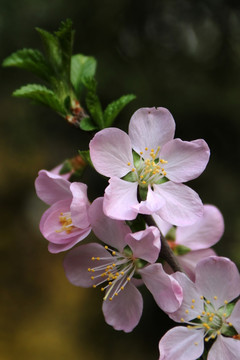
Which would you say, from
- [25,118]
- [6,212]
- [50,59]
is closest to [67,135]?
[25,118]

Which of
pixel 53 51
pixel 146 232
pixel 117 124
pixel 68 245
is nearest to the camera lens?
pixel 146 232

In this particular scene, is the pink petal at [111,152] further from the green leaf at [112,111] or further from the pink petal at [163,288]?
the pink petal at [163,288]

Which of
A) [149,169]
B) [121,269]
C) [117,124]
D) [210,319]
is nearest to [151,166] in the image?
[149,169]

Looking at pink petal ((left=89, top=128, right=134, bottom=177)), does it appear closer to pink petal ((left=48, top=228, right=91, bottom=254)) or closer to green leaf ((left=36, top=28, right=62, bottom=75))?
pink petal ((left=48, top=228, right=91, bottom=254))

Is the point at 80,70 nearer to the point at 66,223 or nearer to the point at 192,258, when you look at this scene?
the point at 66,223

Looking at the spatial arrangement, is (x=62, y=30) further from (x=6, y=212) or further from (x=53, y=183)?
(x=6, y=212)

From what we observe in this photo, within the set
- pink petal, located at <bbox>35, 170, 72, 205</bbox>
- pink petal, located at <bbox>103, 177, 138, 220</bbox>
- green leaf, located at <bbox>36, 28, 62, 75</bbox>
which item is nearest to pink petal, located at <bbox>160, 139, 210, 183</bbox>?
pink petal, located at <bbox>103, 177, 138, 220</bbox>

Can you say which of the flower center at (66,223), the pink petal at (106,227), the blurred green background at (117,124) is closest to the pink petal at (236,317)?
the pink petal at (106,227)
